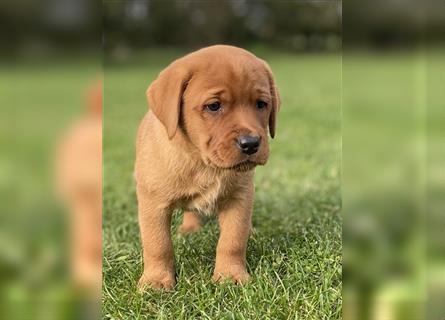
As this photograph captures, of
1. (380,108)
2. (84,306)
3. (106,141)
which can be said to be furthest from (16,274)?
(106,141)

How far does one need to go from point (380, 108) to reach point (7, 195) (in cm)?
72

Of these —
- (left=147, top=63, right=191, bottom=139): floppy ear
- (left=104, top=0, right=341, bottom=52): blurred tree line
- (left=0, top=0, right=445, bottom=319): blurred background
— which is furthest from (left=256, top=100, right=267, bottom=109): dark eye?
(left=104, top=0, right=341, bottom=52): blurred tree line

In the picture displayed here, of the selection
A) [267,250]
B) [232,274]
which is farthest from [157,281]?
[267,250]

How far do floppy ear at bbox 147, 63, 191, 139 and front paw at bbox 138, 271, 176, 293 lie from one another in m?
0.55

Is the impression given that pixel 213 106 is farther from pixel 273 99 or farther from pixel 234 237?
pixel 234 237

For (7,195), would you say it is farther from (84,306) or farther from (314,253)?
(314,253)

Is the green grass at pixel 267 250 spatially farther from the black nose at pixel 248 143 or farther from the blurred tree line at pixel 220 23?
the blurred tree line at pixel 220 23

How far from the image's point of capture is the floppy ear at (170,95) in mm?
1921

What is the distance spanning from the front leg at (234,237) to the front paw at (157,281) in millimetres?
164

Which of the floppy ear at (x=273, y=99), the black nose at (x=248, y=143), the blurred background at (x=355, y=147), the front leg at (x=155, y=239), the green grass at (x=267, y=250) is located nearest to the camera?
the blurred background at (x=355, y=147)

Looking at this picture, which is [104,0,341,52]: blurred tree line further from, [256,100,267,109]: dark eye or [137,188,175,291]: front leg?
[256,100,267,109]: dark eye

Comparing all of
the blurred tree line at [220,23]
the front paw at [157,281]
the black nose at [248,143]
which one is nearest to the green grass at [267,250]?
the front paw at [157,281]

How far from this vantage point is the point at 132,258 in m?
2.43

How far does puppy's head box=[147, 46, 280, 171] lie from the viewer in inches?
72.3
